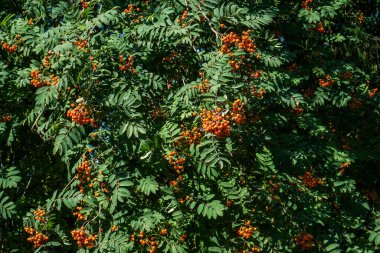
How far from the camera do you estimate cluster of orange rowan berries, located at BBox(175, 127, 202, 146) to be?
3.28 m

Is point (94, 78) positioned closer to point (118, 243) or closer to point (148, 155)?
point (148, 155)

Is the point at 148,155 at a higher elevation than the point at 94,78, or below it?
below

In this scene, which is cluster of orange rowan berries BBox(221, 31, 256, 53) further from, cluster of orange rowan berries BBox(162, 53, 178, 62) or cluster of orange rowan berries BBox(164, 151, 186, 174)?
cluster of orange rowan berries BBox(164, 151, 186, 174)

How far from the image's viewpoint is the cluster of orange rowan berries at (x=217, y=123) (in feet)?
9.57

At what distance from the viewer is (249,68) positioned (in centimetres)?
416

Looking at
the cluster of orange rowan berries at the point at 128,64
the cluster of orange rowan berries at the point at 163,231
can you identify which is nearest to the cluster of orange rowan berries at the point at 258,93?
the cluster of orange rowan berries at the point at 128,64

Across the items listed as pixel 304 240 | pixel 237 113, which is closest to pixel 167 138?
pixel 237 113

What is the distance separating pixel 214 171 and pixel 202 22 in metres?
1.36

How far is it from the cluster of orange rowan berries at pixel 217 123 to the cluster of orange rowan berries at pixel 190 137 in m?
0.27

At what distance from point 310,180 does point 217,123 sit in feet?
6.92

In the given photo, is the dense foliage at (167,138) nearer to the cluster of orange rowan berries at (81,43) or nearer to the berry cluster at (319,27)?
the cluster of orange rowan berries at (81,43)

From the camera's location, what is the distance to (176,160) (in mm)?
3385

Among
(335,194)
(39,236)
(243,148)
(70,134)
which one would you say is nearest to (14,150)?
(39,236)

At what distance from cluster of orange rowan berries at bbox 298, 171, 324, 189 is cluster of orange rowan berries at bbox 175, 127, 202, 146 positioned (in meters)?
1.74
